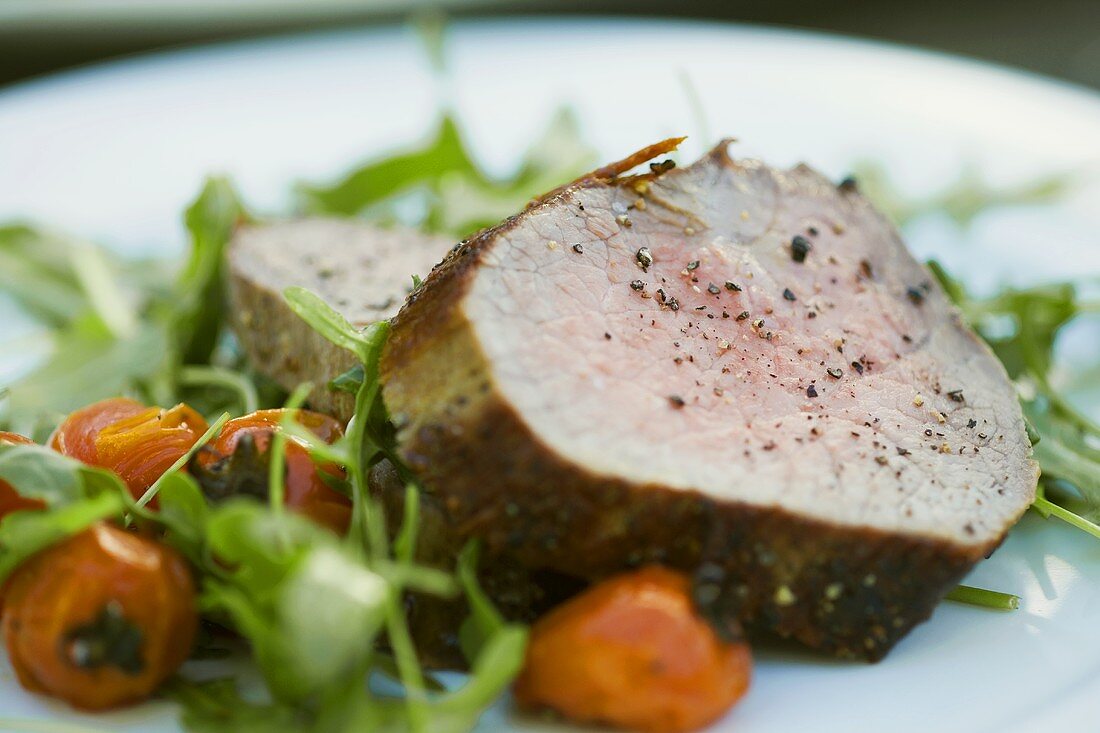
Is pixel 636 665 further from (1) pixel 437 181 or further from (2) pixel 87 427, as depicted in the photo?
(1) pixel 437 181

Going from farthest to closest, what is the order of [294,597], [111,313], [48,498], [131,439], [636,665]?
[111,313] < [131,439] < [48,498] < [636,665] < [294,597]

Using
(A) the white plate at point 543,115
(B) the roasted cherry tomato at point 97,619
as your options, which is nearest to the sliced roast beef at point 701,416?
(B) the roasted cherry tomato at point 97,619

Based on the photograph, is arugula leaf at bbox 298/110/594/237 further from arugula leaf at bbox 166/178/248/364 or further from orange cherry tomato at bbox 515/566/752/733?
orange cherry tomato at bbox 515/566/752/733

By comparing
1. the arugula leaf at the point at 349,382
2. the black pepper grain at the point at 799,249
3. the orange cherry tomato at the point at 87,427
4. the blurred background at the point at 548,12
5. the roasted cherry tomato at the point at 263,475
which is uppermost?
the blurred background at the point at 548,12

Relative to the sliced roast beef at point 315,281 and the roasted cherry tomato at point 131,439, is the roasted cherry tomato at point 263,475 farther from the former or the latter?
the sliced roast beef at point 315,281

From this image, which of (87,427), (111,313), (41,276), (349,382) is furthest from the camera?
(41,276)

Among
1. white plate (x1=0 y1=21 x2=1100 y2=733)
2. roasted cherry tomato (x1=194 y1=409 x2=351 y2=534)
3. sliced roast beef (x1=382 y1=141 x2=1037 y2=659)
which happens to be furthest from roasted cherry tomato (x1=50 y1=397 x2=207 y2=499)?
white plate (x1=0 y1=21 x2=1100 y2=733)

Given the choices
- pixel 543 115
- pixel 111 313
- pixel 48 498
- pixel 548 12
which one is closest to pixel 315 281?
pixel 111 313
